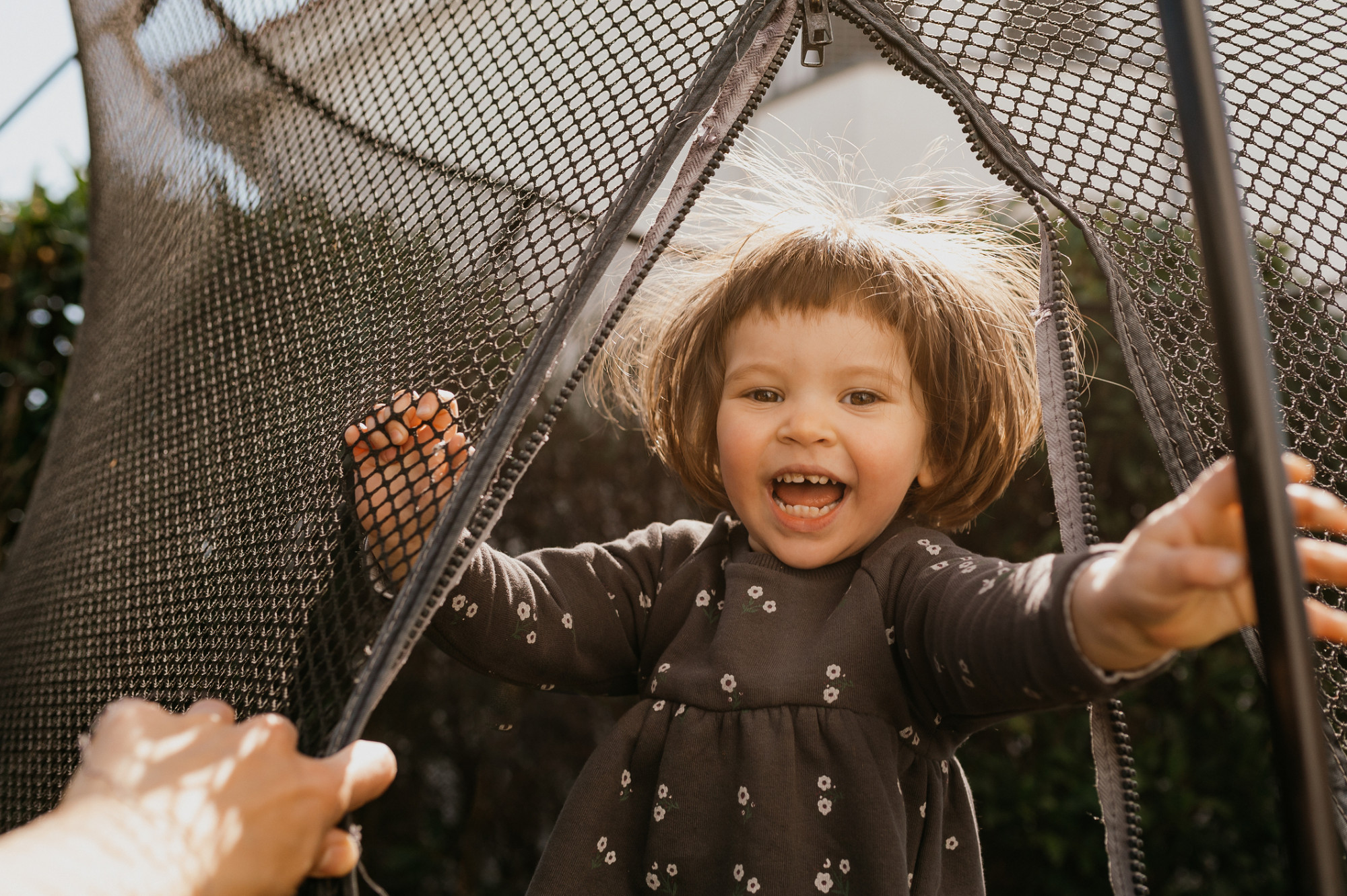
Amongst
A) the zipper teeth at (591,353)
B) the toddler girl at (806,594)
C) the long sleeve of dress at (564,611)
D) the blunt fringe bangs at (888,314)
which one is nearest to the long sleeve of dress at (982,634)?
the toddler girl at (806,594)

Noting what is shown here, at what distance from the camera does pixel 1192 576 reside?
735 mm

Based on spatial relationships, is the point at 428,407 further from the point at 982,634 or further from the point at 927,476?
the point at 927,476

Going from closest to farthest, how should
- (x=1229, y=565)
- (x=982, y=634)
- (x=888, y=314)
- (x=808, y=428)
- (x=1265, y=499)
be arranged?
(x=1265, y=499) < (x=1229, y=565) < (x=982, y=634) < (x=808, y=428) < (x=888, y=314)

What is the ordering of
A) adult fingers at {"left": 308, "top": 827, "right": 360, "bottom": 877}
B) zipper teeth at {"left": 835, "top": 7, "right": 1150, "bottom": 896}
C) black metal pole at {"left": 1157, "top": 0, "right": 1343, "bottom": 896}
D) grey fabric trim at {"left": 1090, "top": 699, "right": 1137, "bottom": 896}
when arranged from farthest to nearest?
zipper teeth at {"left": 835, "top": 7, "right": 1150, "bottom": 896} < grey fabric trim at {"left": 1090, "top": 699, "right": 1137, "bottom": 896} < adult fingers at {"left": 308, "top": 827, "right": 360, "bottom": 877} < black metal pole at {"left": 1157, "top": 0, "right": 1343, "bottom": 896}

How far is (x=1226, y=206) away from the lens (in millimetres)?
640

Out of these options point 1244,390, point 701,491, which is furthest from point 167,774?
point 701,491

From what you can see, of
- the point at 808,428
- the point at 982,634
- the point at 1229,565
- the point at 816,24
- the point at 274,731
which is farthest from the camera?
the point at 808,428

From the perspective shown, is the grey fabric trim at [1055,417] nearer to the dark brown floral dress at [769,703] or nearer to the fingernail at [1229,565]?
the dark brown floral dress at [769,703]

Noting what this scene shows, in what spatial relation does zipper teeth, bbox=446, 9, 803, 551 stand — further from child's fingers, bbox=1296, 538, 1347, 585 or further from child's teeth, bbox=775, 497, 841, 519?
child's fingers, bbox=1296, 538, 1347, 585

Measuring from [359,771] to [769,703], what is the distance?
0.58 metres

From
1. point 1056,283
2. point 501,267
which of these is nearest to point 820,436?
point 1056,283

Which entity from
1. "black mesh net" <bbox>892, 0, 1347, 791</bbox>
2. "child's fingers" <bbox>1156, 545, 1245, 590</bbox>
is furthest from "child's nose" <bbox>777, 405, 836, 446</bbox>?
"child's fingers" <bbox>1156, 545, 1245, 590</bbox>

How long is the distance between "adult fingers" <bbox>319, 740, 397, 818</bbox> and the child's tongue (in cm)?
68

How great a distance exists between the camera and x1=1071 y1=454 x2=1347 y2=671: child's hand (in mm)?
738
